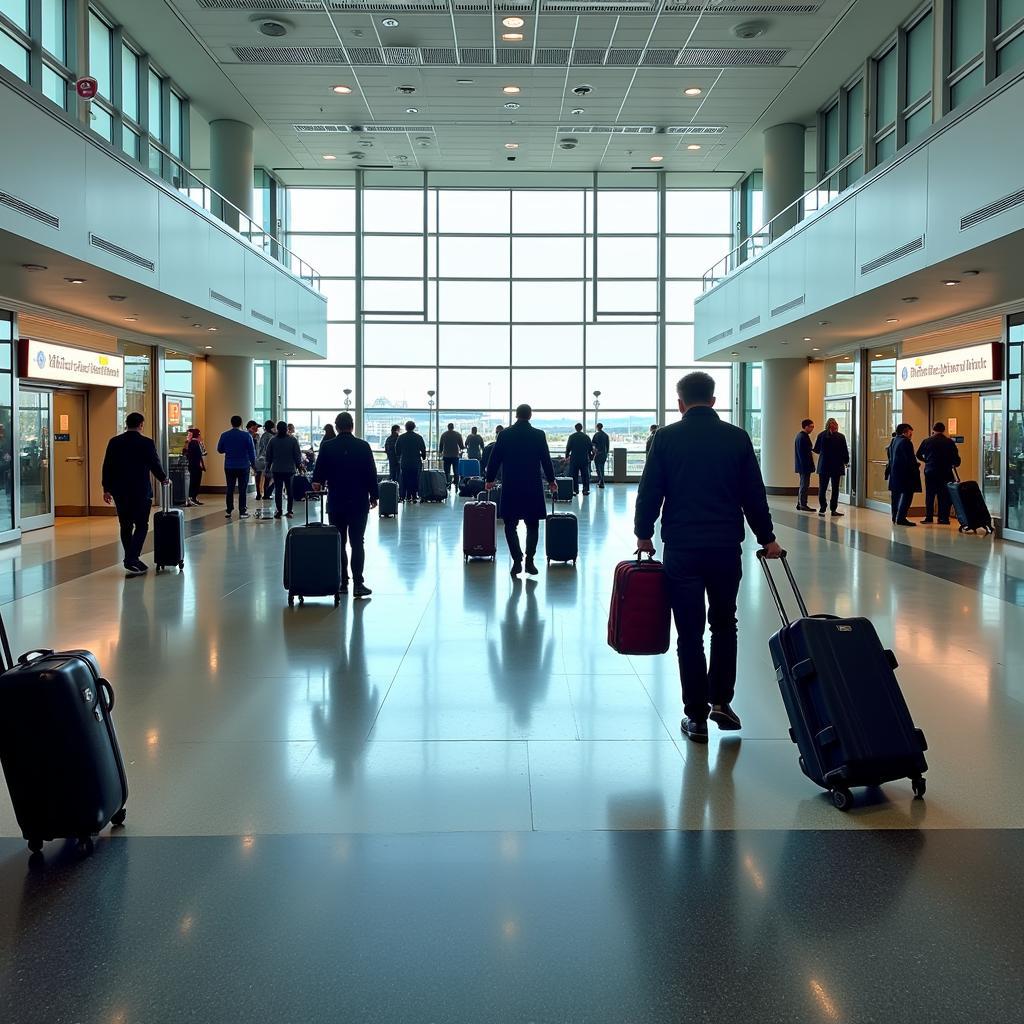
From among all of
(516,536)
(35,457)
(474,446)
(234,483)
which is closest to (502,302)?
(474,446)

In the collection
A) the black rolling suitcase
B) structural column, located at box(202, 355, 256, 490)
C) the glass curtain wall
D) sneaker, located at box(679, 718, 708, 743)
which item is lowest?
sneaker, located at box(679, 718, 708, 743)

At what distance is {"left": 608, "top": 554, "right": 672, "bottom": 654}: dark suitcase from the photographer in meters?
5.23

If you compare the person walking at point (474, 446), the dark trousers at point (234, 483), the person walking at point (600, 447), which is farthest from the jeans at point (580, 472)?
the dark trousers at point (234, 483)

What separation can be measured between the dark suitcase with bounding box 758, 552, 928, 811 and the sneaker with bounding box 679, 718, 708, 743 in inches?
34.8

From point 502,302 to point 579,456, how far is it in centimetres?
779

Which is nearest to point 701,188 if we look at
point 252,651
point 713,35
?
point 713,35

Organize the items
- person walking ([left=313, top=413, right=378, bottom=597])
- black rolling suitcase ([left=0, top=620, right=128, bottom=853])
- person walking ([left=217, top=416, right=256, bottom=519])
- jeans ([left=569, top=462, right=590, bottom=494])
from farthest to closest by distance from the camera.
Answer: jeans ([left=569, top=462, right=590, bottom=494])
person walking ([left=217, top=416, right=256, bottom=519])
person walking ([left=313, top=413, right=378, bottom=597])
black rolling suitcase ([left=0, top=620, right=128, bottom=853])

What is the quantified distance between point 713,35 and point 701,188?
1311 cm

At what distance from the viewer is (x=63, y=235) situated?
38.1ft

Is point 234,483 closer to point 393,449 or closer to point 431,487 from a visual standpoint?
point 393,449

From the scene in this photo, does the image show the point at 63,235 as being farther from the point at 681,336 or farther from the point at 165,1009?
the point at 681,336

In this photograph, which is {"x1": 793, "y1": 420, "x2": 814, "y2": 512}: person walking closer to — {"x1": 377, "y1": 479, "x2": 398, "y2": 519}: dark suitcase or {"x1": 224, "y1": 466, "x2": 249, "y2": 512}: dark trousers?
{"x1": 377, "y1": 479, "x2": 398, "y2": 519}: dark suitcase

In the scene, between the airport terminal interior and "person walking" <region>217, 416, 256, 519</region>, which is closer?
the airport terminal interior

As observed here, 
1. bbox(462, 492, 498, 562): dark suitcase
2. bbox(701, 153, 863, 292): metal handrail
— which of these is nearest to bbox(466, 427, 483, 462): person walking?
bbox(701, 153, 863, 292): metal handrail
